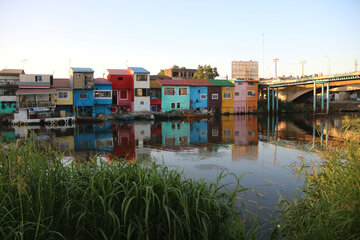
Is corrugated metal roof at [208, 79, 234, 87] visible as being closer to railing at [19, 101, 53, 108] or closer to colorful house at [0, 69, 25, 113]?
railing at [19, 101, 53, 108]

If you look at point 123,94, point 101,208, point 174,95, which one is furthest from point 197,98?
point 101,208

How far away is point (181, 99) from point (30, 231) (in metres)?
39.1

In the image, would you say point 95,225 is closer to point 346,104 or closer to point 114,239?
point 114,239

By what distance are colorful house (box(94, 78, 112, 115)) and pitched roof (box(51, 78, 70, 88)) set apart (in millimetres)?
3545

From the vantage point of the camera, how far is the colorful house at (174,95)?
1626 inches

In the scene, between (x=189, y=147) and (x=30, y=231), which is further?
(x=189, y=147)

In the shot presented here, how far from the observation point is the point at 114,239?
3783 mm

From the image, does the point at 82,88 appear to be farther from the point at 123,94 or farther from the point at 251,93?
the point at 251,93

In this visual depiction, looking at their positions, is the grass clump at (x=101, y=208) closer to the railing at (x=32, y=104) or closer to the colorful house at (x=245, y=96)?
the railing at (x=32, y=104)

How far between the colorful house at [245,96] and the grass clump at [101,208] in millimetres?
43042

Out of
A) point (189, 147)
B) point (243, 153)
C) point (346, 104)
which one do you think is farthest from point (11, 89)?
point (346, 104)

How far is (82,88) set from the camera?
35.2 meters

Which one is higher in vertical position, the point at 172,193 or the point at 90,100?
the point at 90,100

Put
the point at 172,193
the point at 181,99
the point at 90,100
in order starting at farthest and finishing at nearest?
1. the point at 181,99
2. the point at 90,100
3. the point at 172,193
